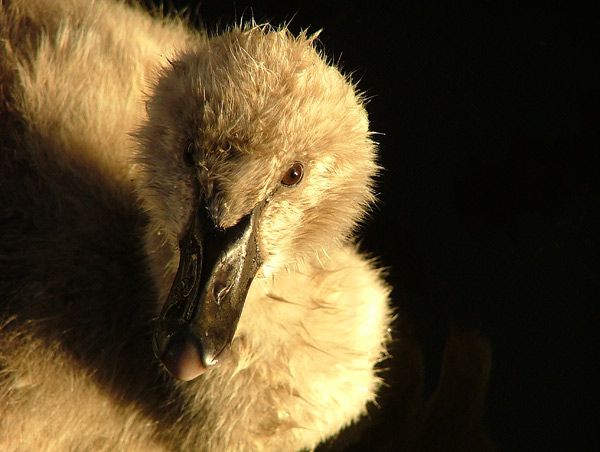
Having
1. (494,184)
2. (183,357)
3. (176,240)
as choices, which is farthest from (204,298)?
(494,184)

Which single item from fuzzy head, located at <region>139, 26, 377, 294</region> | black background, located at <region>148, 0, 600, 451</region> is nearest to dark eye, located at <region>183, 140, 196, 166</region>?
fuzzy head, located at <region>139, 26, 377, 294</region>

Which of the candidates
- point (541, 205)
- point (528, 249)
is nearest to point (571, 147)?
point (541, 205)

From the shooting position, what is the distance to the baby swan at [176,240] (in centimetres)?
127

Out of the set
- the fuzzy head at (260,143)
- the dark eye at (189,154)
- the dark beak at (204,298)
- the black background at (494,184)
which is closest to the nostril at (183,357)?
the dark beak at (204,298)

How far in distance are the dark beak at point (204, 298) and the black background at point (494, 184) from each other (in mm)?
1042

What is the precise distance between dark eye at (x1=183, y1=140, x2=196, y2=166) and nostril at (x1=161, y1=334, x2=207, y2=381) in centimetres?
34

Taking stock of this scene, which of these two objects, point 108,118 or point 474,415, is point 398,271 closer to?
point 474,415

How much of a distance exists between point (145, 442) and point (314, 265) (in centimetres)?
64

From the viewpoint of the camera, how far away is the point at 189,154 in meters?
1.31

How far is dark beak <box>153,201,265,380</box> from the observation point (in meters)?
1.25

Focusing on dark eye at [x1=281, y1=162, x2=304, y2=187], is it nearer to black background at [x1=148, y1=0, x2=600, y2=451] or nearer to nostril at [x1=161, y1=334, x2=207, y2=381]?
nostril at [x1=161, y1=334, x2=207, y2=381]

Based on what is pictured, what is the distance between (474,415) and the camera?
6.95 ft

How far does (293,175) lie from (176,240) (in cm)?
31

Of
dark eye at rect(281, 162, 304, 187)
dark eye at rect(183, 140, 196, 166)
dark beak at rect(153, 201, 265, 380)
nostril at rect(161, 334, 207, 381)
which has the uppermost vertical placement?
dark eye at rect(281, 162, 304, 187)
